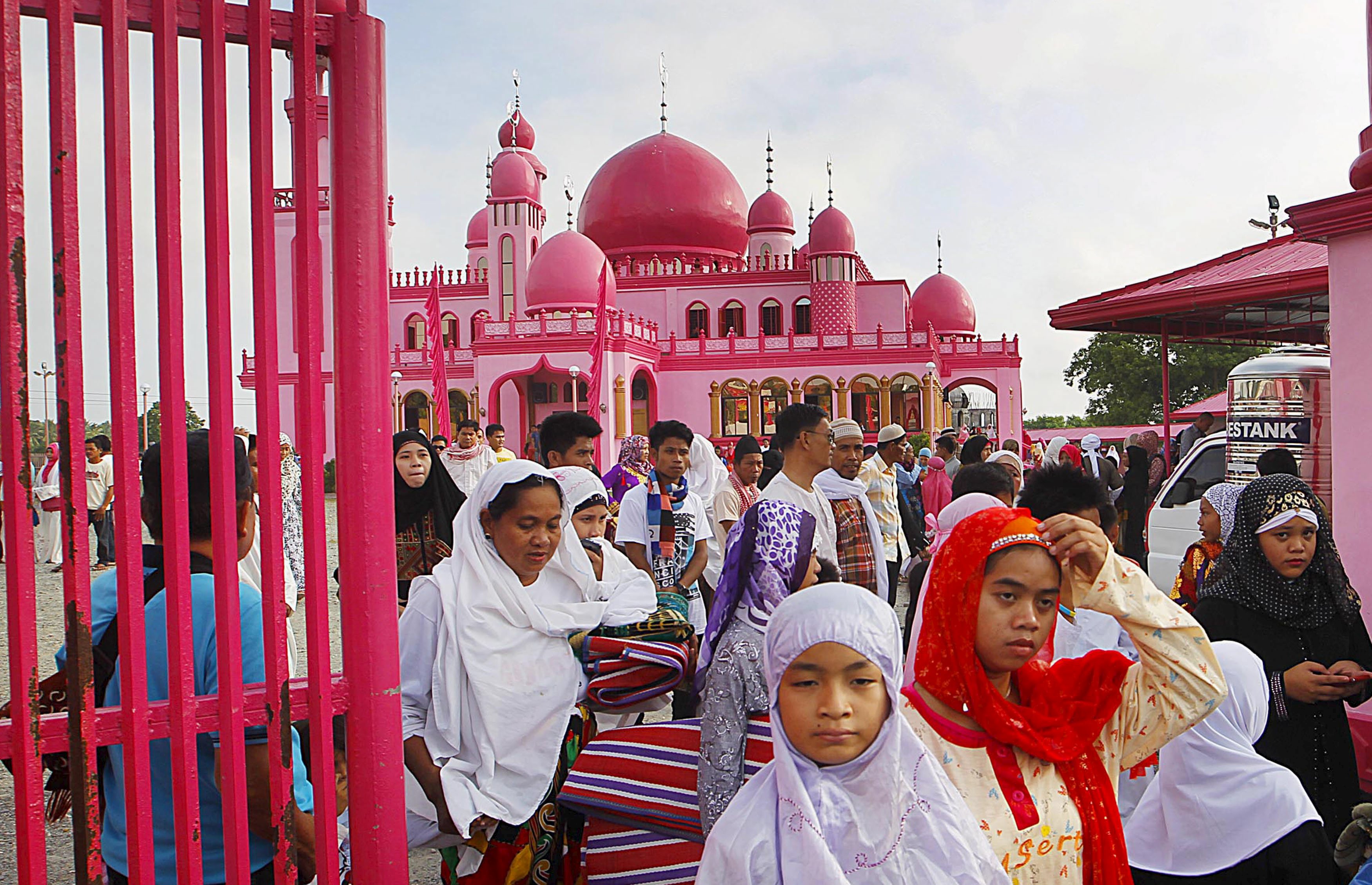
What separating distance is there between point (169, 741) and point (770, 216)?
3210cm

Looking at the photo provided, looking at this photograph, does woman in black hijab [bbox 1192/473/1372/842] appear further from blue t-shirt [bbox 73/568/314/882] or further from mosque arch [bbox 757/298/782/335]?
mosque arch [bbox 757/298/782/335]

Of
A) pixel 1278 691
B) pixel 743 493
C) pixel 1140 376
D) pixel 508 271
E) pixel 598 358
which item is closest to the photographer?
pixel 1278 691

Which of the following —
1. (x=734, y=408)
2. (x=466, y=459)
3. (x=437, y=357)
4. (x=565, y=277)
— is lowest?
(x=466, y=459)

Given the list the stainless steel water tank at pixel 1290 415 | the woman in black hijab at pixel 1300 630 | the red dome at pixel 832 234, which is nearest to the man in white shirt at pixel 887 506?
the stainless steel water tank at pixel 1290 415

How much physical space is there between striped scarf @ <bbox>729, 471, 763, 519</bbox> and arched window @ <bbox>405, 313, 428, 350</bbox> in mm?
27231

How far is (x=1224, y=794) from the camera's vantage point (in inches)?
106

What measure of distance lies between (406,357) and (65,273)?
26706 mm

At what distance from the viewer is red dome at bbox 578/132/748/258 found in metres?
30.3

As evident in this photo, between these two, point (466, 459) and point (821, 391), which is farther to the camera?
point (821, 391)

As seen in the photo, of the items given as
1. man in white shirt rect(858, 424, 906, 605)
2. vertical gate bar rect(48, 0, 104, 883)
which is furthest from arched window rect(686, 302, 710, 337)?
vertical gate bar rect(48, 0, 104, 883)

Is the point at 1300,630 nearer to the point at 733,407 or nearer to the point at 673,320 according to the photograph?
the point at 733,407

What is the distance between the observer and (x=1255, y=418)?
695 centimetres

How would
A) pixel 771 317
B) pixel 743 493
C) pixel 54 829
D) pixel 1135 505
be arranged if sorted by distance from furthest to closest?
pixel 771 317
pixel 1135 505
pixel 743 493
pixel 54 829

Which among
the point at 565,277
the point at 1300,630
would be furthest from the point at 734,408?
the point at 1300,630
